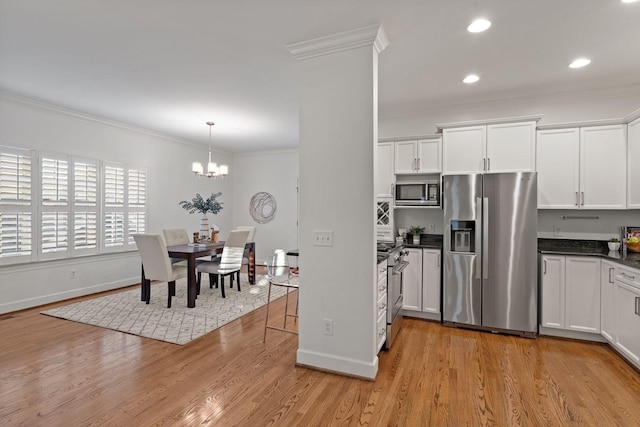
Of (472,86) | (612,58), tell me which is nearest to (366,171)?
(472,86)

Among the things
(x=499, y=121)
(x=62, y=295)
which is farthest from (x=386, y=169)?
(x=62, y=295)

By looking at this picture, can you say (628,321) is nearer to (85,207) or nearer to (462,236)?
(462,236)

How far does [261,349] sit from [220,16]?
2801 millimetres

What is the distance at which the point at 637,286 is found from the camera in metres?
2.63

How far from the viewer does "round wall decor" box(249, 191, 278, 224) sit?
296 inches

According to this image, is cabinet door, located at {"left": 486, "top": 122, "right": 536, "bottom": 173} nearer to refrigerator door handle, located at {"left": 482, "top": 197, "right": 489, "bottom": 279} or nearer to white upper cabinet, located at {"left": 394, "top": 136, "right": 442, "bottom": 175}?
refrigerator door handle, located at {"left": 482, "top": 197, "right": 489, "bottom": 279}

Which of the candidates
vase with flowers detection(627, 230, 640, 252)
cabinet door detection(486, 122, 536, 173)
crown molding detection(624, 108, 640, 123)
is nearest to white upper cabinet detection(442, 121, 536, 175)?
cabinet door detection(486, 122, 536, 173)

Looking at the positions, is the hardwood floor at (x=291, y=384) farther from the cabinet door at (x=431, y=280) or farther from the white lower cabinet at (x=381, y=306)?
the cabinet door at (x=431, y=280)

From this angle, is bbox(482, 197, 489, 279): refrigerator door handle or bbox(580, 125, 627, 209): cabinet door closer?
bbox(580, 125, 627, 209): cabinet door

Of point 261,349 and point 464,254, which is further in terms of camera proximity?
point 464,254

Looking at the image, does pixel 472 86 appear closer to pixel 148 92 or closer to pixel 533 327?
pixel 533 327

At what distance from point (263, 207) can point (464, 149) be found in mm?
4911

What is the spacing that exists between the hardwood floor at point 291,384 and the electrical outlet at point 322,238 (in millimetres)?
1039

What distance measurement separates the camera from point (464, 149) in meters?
3.82
